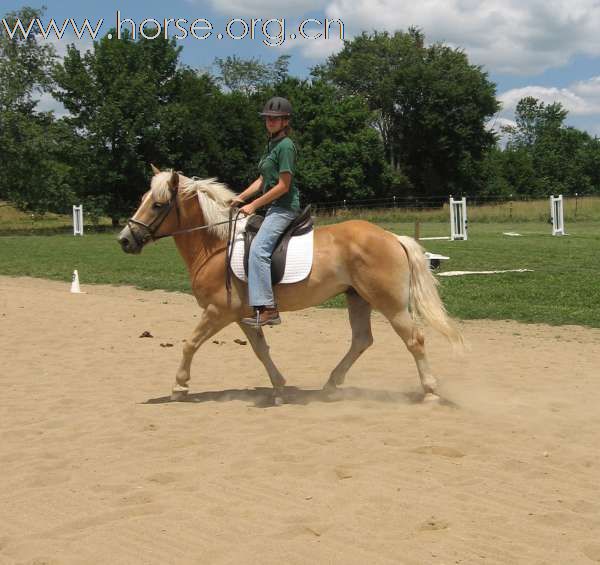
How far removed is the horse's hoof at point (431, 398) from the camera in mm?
6879

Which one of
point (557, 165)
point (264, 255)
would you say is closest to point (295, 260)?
point (264, 255)

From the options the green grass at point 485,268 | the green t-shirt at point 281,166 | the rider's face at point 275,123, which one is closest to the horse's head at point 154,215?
the green t-shirt at point 281,166

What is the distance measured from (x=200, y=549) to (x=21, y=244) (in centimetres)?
3271

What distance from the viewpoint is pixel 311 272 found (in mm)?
7105

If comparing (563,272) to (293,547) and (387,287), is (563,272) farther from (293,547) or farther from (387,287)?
(293,547)

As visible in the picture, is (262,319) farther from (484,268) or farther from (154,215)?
(484,268)

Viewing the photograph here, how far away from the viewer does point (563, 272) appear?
57.9 feet

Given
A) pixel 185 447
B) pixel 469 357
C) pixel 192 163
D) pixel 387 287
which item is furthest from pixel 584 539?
pixel 192 163

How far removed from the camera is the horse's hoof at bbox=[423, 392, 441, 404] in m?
6.88

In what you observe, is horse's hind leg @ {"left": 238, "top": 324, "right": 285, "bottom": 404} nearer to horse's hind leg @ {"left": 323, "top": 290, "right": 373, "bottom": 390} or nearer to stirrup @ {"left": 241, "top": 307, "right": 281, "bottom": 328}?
stirrup @ {"left": 241, "top": 307, "right": 281, "bottom": 328}

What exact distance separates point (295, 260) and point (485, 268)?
13.0 metres

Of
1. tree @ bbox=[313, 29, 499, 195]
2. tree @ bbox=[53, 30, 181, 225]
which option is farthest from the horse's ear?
tree @ bbox=[313, 29, 499, 195]

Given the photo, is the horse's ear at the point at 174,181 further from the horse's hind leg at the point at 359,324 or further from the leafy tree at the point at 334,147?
the leafy tree at the point at 334,147

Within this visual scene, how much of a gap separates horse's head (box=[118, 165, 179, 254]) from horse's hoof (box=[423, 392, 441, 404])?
9.73 ft
